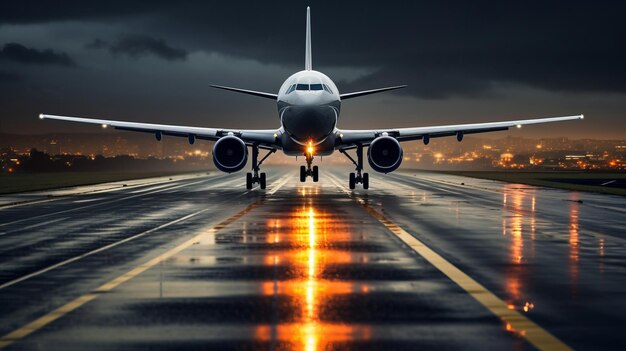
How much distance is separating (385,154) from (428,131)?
471 centimetres

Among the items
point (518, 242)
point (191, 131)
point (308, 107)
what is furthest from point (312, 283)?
point (191, 131)

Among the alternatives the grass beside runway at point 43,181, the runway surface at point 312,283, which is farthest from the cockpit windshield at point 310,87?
the grass beside runway at point 43,181

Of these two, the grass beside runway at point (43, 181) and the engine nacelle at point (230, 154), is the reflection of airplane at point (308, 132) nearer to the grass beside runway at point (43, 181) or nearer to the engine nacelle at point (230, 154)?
the engine nacelle at point (230, 154)

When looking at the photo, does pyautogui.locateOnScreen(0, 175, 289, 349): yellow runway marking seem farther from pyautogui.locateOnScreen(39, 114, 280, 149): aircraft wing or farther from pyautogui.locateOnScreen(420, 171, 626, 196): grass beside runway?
pyautogui.locateOnScreen(420, 171, 626, 196): grass beside runway

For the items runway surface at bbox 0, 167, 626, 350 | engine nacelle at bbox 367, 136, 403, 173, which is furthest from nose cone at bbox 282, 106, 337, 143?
runway surface at bbox 0, 167, 626, 350

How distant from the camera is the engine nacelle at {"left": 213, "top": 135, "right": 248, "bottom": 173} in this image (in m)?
36.1

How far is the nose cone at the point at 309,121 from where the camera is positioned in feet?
110

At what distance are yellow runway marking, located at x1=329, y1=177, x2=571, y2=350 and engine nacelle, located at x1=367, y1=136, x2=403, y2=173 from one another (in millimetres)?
20591

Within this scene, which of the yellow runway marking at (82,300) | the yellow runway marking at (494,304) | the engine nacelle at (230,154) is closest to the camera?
the yellow runway marking at (494,304)

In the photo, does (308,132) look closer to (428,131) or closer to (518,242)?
(428,131)

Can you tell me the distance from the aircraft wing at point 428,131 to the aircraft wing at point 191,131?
3.63 m

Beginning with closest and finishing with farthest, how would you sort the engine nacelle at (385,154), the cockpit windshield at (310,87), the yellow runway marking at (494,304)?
the yellow runway marking at (494,304) < the cockpit windshield at (310,87) < the engine nacelle at (385,154)

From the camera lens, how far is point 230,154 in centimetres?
3647

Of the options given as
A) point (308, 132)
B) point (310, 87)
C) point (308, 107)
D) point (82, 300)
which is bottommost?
point (82, 300)
